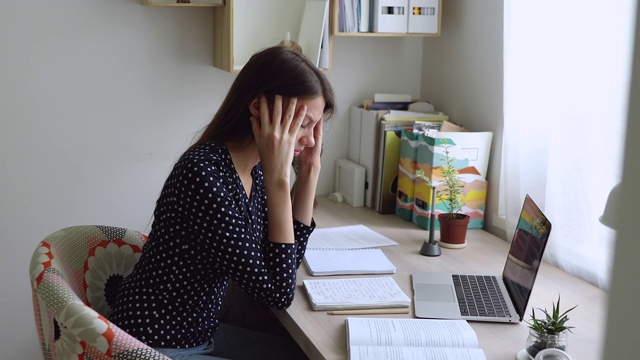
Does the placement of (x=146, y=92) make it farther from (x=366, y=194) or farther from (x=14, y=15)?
(x=366, y=194)

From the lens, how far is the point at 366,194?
254 cm

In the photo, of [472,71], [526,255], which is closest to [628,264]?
[526,255]

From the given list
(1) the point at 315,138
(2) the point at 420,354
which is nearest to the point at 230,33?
(1) the point at 315,138

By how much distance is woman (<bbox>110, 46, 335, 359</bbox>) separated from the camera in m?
1.55

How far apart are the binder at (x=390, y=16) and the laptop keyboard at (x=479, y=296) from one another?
92 cm

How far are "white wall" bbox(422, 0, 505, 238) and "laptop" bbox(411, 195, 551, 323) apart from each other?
1.61 feet

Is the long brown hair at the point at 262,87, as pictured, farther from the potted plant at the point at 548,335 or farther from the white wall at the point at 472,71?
the white wall at the point at 472,71

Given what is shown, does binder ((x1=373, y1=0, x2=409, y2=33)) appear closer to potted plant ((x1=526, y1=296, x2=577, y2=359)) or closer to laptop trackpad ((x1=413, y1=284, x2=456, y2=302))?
laptop trackpad ((x1=413, y1=284, x2=456, y2=302))

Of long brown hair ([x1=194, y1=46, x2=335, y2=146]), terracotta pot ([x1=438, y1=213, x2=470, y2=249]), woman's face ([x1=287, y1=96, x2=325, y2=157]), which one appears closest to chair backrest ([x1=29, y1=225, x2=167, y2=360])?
long brown hair ([x1=194, y1=46, x2=335, y2=146])

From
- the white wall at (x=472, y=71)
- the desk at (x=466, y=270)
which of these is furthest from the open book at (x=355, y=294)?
the white wall at (x=472, y=71)

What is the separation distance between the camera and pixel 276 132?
1.64 meters

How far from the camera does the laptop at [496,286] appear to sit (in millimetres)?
1609

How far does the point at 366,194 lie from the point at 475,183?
40cm

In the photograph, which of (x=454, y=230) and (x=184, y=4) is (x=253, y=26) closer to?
(x=184, y=4)
